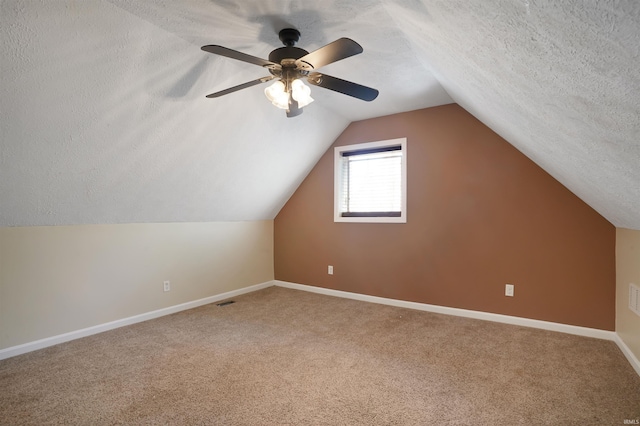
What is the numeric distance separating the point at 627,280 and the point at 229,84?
139 inches

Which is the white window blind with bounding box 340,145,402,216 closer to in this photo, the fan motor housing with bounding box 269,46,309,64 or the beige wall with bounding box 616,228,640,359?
the beige wall with bounding box 616,228,640,359

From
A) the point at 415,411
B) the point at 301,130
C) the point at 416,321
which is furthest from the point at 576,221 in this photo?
the point at 301,130

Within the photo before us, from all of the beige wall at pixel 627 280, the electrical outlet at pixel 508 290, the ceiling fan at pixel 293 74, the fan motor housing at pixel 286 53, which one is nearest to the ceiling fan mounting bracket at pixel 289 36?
the ceiling fan at pixel 293 74

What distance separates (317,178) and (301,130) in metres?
0.96

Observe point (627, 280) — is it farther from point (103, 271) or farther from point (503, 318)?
point (103, 271)

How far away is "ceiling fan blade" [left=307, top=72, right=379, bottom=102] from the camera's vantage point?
2.01 m

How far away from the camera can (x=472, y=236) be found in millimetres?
3375

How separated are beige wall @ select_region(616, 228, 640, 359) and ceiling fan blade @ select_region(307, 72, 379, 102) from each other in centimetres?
214

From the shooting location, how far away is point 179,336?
9.48ft

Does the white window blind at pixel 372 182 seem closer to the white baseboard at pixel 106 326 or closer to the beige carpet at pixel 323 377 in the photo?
the beige carpet at pixel 323 377

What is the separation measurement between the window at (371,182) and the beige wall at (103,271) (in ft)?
5.02

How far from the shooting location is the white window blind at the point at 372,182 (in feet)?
12.9

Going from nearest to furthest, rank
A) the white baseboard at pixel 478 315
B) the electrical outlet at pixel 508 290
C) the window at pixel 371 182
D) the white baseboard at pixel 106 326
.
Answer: the white baseboard at pixel 106 326, the white baseboard at pixel 478 315, the electrical outlet at pixel 508 290, the window at pixel 371 182

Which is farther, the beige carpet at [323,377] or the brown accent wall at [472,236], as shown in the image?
the brown accent wall at [472,236]
